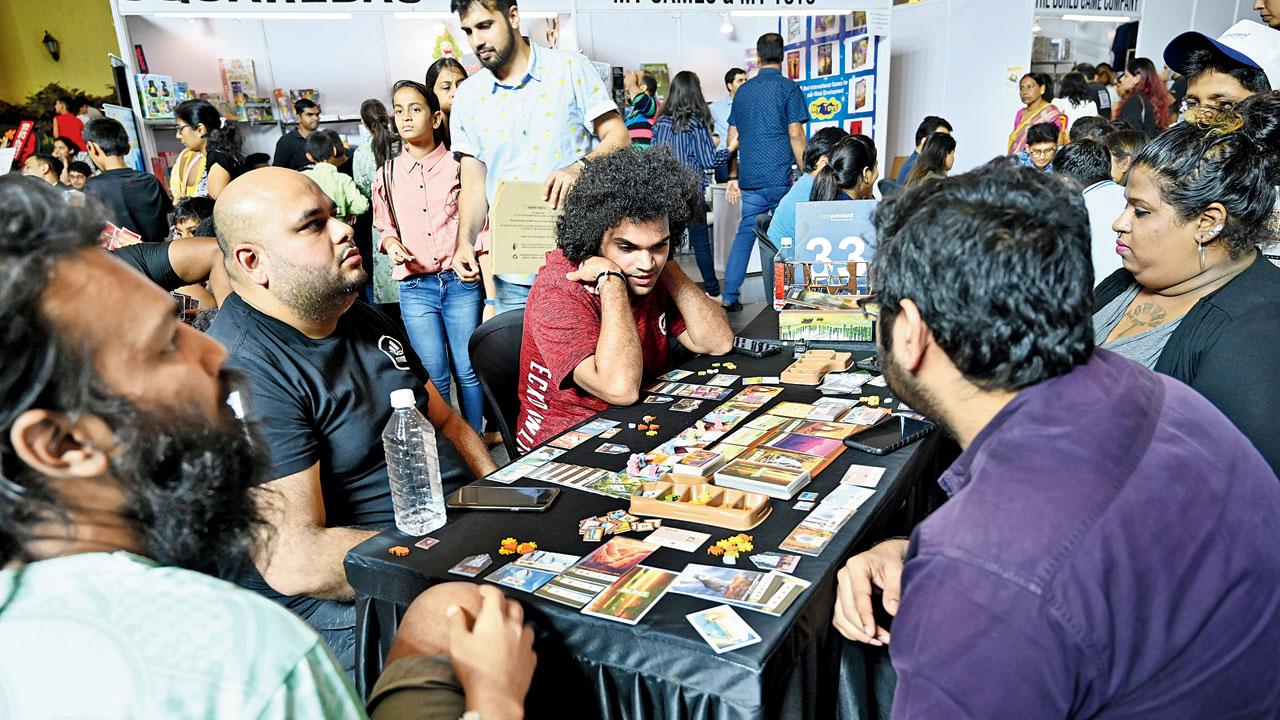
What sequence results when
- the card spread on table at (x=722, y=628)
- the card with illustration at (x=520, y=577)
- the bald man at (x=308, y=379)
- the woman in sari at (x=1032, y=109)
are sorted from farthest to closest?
the woman in sari at (x=1032, y=109)
the bald man at (x=308, y=379)
the card with illustration at (x=520, y=577)
the card spread on table at (x=722, y=628)

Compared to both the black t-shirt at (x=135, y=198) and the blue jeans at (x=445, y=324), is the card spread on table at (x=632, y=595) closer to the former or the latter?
the blue jeans at (x=445, y=324)

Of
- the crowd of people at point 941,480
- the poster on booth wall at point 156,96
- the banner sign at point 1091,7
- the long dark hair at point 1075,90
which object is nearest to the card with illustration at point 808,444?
the crowd of people at point 941,480

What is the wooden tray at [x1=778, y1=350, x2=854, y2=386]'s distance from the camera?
7.04ft

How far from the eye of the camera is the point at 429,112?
11.3 feet

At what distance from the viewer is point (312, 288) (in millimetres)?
1730

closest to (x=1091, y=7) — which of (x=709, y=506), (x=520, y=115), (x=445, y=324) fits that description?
(x=520, y=115)

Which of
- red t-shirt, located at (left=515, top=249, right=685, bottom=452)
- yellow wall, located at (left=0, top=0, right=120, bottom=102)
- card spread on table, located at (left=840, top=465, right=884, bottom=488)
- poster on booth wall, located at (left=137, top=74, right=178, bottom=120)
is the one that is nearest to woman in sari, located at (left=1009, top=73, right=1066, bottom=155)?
red t-shirt, located at (left=515, top=249, right=685, bottom=452)

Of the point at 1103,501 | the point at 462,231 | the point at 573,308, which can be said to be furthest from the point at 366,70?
the point at 1103,501

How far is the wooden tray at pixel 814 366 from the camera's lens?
7.04 ft

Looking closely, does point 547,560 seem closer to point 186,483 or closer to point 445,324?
point 186,483

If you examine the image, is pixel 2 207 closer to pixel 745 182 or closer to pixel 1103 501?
pixel 1103 501

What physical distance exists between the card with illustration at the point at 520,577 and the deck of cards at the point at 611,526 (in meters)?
0.13

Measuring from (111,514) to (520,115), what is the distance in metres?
2.59

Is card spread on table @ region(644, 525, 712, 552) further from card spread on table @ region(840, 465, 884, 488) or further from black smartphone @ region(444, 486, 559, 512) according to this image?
card spread on table @ region(840, 465, 884, 488)
